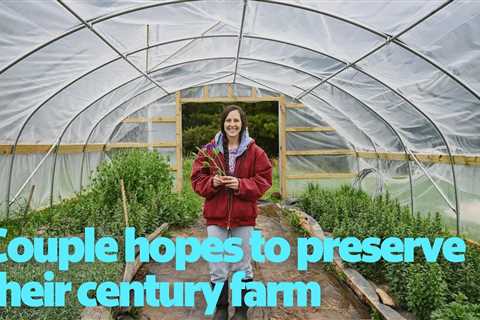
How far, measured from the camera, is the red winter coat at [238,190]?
342 centimetres

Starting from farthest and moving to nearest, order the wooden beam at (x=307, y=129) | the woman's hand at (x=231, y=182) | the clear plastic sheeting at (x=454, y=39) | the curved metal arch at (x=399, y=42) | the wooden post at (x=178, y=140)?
the wooden beam at (x=307, y=129)
the wooden post at (x=178, y=140)
the curved metal arch at (x=399, y=42)
the clear plastic sheeting at (x=454, y=39)
the woman's hand at (x=231, y=182)

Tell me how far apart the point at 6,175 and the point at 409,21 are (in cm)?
576

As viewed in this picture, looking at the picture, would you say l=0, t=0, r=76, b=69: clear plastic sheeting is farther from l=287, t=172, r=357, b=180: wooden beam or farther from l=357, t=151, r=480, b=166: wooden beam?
l=287, t=172, r=357, b=180: wooden beam

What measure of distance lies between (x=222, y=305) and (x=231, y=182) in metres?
1.06

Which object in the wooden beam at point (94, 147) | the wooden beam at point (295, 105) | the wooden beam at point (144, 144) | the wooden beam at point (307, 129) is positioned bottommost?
the wooden beam at point (94, 147)

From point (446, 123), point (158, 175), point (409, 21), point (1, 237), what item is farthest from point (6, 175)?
point (446, 123)

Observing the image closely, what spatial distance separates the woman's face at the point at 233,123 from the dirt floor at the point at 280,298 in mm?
1586

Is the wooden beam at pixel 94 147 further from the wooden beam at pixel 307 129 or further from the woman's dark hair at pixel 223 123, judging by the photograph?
the woman's dark hair at pixel 223 123

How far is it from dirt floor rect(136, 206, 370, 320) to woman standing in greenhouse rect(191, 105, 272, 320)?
46cm

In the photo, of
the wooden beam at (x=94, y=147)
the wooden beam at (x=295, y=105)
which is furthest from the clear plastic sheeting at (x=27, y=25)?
the wooden beam at (x=295, y=105)

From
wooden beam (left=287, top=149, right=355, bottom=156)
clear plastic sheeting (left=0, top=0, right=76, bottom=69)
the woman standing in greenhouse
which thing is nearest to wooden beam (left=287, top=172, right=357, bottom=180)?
wooden beam (left=287, top=149, right=355, bottom=156)

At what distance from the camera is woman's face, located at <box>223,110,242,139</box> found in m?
3.51

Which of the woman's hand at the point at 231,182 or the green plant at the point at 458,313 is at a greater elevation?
the woman's hand at the point at 231,182

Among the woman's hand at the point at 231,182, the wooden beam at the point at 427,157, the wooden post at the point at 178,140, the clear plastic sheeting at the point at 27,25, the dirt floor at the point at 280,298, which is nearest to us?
the woman's hand at the point at 231,182
